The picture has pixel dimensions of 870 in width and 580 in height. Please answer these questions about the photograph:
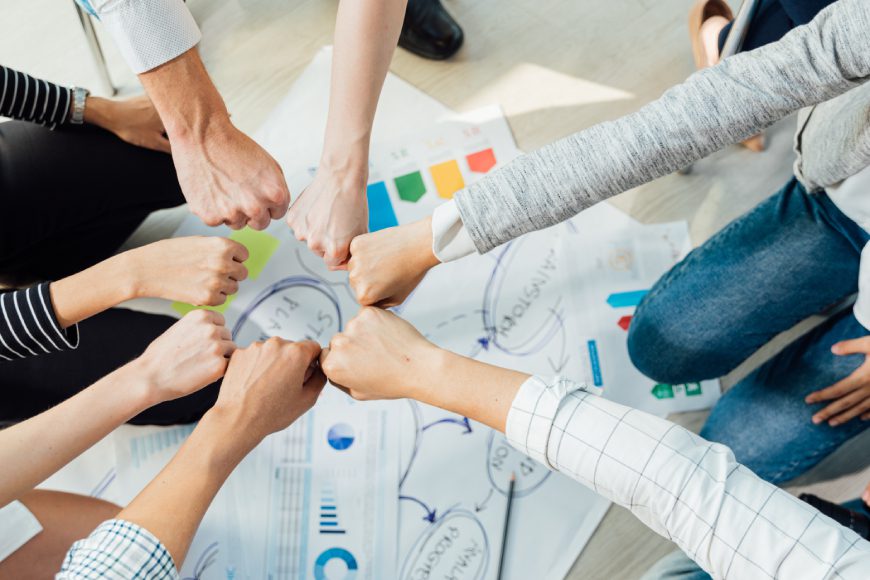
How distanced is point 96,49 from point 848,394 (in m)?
1.10

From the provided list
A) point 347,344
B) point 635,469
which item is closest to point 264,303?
point 347,344

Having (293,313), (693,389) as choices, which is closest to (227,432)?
(293,313)

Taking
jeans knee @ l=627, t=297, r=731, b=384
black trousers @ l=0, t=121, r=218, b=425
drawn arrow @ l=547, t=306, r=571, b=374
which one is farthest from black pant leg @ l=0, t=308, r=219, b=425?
jeans knee @ l=627, t=297, r=731, b=384

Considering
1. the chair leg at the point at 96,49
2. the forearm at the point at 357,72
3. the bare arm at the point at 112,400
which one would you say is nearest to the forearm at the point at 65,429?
the bare arm at the point at 112,400

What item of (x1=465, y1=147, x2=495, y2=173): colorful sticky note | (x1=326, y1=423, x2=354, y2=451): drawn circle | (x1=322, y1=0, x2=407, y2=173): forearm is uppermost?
(x1=322, y1=0, x2=407, y2=173): forearm

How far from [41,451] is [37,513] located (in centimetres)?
16

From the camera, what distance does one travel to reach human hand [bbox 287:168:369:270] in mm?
822

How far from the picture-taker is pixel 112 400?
2.42ft

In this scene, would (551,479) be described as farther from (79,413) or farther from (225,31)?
(225,31)

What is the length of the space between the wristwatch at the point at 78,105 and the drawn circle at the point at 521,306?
0.55 metres

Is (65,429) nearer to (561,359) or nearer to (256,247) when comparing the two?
(256,247)

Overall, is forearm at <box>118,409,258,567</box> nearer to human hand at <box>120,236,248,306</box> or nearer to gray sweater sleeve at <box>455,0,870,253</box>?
human hand at <box>120,236,248,306</box>

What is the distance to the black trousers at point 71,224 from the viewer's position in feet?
2.82

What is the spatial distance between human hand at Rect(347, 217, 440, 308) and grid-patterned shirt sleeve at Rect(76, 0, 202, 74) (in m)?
0.29
